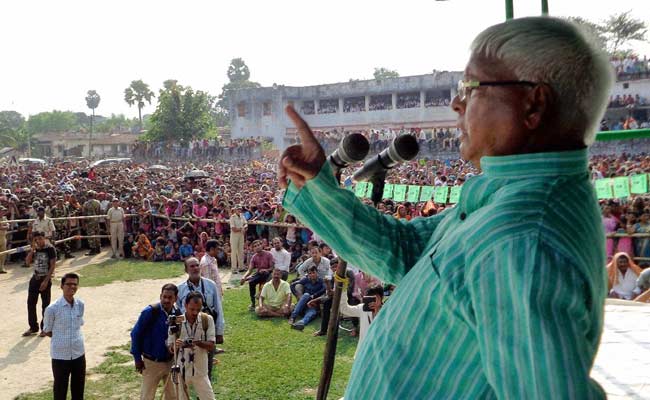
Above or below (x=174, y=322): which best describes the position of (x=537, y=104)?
above

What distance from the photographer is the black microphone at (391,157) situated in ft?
6.72

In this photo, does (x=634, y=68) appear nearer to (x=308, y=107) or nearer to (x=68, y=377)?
(x=308, y=107)

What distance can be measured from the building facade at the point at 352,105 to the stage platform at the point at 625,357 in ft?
116

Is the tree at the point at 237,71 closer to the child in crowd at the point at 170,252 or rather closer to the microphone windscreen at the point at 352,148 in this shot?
the child in crowd at the point at 170,252

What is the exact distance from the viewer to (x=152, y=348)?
6434 mm

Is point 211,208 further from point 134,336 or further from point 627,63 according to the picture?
point 627,63

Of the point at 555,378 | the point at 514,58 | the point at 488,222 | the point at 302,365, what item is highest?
the point at 514,58

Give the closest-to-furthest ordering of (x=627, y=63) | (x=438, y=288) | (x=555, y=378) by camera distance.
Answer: (x=555, y=378)
(x=438, y=288)
(x=627, y=63)

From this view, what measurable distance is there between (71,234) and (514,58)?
17430 mm

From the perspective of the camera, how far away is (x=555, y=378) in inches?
31.9

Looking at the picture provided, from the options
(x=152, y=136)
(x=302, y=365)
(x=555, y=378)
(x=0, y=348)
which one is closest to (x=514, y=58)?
(x=555, y=378)

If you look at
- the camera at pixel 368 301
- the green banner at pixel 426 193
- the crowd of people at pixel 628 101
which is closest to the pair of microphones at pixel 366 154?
the camera at pixel 368 301

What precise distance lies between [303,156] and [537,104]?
508 millimetres

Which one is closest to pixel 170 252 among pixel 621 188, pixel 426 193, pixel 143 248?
pixel 143 248
